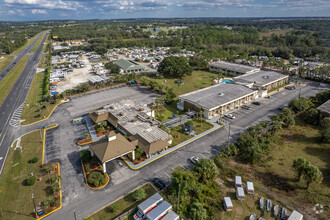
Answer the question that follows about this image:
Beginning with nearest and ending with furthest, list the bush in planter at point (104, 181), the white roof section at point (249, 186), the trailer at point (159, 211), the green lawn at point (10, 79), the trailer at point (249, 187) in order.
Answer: the trailer at point (159, 211), the trailer at point (249, 187), the white roof section at point (249, 186), the bush in planter at point (104, 181), the green lawn at point (10, 79)

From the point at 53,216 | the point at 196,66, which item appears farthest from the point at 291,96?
the point at 53,216

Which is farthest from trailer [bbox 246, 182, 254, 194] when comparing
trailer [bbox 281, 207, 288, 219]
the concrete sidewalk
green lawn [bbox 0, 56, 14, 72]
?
green lawn [bbox 0, 56, 14, 72]

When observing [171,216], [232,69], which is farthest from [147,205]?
[232,69]

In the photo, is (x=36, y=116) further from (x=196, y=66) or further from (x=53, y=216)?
(x=196, y=66)

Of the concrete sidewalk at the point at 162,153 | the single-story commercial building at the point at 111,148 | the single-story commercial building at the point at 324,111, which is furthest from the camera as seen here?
the single-story commercial building at the point at 324,111

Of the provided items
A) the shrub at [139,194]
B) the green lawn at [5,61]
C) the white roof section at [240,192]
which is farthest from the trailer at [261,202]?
the green lawn at [5,61]

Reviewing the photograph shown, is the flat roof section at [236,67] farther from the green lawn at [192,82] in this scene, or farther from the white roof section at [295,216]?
the white roof section at [295,216]

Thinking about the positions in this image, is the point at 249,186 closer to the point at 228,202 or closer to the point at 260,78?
the point at 228,202
